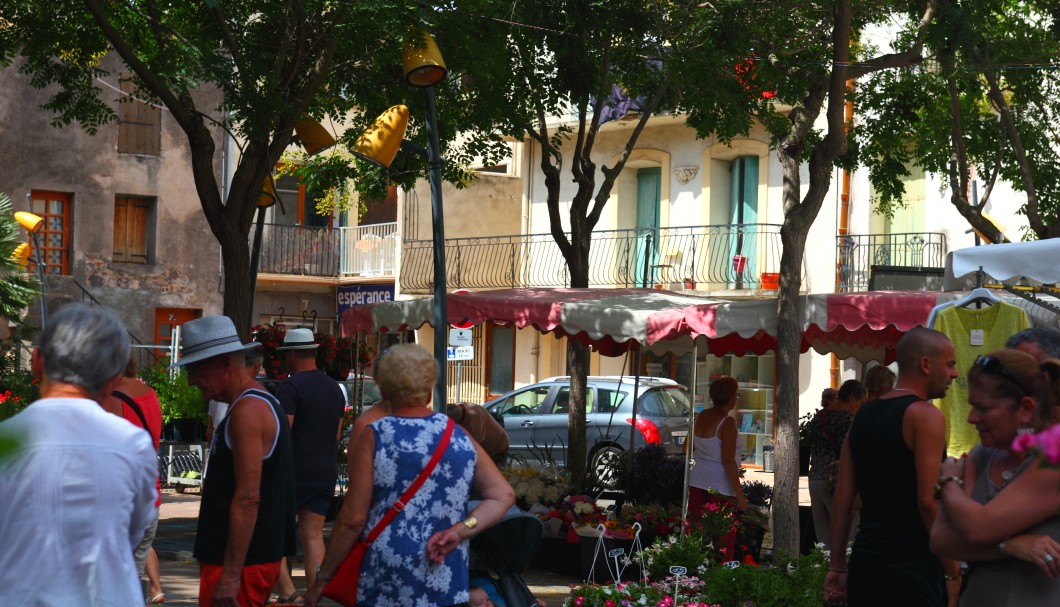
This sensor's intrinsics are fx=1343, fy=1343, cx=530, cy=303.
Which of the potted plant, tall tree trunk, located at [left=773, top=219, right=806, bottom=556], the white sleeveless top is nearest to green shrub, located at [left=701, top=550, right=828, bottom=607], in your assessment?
tall tree trunk, located at [left=773, top=219, right=806, bottom=556]

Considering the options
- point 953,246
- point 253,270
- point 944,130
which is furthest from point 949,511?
point 953,246

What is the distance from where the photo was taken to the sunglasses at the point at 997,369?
3652 millimetres

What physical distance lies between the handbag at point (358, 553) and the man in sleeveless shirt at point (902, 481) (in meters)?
1.55

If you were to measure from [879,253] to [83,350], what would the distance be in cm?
2323

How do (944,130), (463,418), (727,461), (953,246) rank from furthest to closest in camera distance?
(953,246)
(944,130)
(727,461)
(463,418)

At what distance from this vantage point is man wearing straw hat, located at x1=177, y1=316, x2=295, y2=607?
4672 millimetres

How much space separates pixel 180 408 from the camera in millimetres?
14672

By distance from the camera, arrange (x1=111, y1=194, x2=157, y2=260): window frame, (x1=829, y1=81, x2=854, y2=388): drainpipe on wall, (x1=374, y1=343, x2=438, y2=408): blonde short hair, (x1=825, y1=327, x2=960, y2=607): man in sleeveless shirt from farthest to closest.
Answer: (x1=111, y1=194, x2=157, y2=260): window frame
(x1=829, y1=81, x2=854, y2=388): drainpipe on wall
(x1=825, y1=327, x2=960, y2=607): man in sleeveless shirt
(x1=374, y1=343, x2=438, y2=408): blonde short hair

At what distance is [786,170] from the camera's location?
34.9 ft

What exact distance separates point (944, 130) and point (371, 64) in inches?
297

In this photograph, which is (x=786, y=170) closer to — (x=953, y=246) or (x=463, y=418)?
(x=463, y=418)

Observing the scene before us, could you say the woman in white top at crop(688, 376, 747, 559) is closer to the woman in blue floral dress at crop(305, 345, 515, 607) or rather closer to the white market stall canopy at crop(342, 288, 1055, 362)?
the white market stall canopy at crop(342, 288, 1055, 362)

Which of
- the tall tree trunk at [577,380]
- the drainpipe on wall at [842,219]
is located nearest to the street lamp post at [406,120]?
the tall tree trunk at [577,380]

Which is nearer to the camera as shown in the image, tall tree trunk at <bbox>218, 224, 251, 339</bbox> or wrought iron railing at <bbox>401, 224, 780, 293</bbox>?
tall tree trunk at <bbox>218, 224, 251, 339</bbox>
